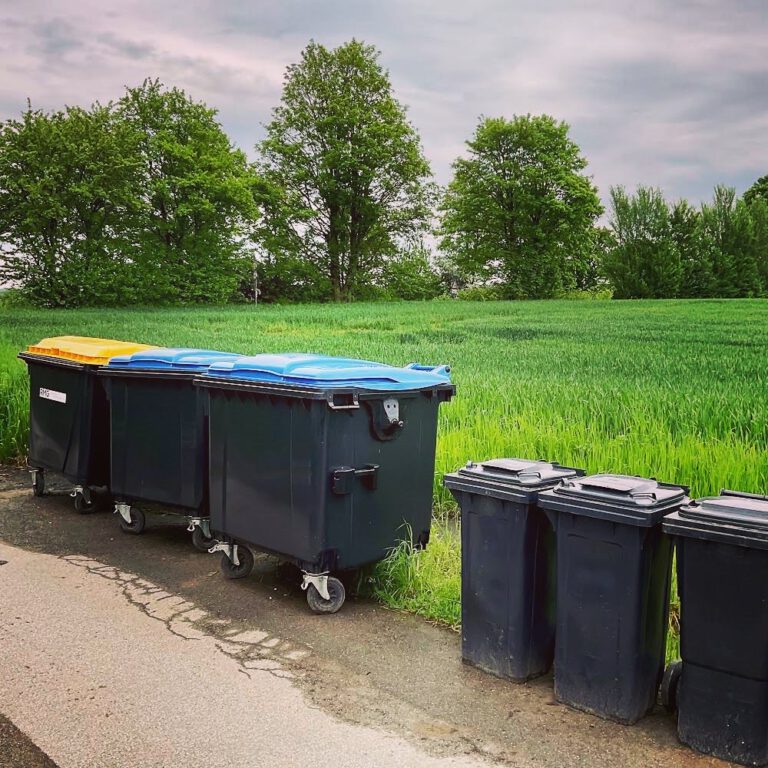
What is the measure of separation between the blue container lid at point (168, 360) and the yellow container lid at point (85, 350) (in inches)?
10.0

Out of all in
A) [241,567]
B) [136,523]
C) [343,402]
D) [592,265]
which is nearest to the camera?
[343,402]

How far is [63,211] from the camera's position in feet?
44.7

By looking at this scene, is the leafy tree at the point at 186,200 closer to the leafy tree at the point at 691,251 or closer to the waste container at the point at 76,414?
the leafy tree at the point at 691,251

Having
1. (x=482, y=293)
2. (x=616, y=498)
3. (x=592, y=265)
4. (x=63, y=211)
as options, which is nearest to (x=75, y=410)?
(x=616, y=498)

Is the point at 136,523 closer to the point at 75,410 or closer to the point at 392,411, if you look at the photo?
the point at 75,410

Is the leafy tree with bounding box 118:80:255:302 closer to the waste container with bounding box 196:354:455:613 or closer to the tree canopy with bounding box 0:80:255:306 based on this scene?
the tree canopy with bounding box 0:80:255:306

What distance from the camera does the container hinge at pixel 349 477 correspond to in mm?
3713

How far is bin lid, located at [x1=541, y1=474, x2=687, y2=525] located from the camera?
2.70 meters

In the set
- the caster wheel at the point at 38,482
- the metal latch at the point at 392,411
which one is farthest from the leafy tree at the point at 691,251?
the caster wheel at the point at 38,482

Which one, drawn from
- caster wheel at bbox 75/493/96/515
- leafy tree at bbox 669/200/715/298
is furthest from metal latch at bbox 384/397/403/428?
leafy tree at bbox 669/200/715/298

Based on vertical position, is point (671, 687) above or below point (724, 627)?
below

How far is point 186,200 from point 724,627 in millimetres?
18293

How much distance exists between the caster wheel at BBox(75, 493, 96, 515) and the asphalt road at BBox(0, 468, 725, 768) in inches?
50.7

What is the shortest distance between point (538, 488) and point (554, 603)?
49 centimetres
